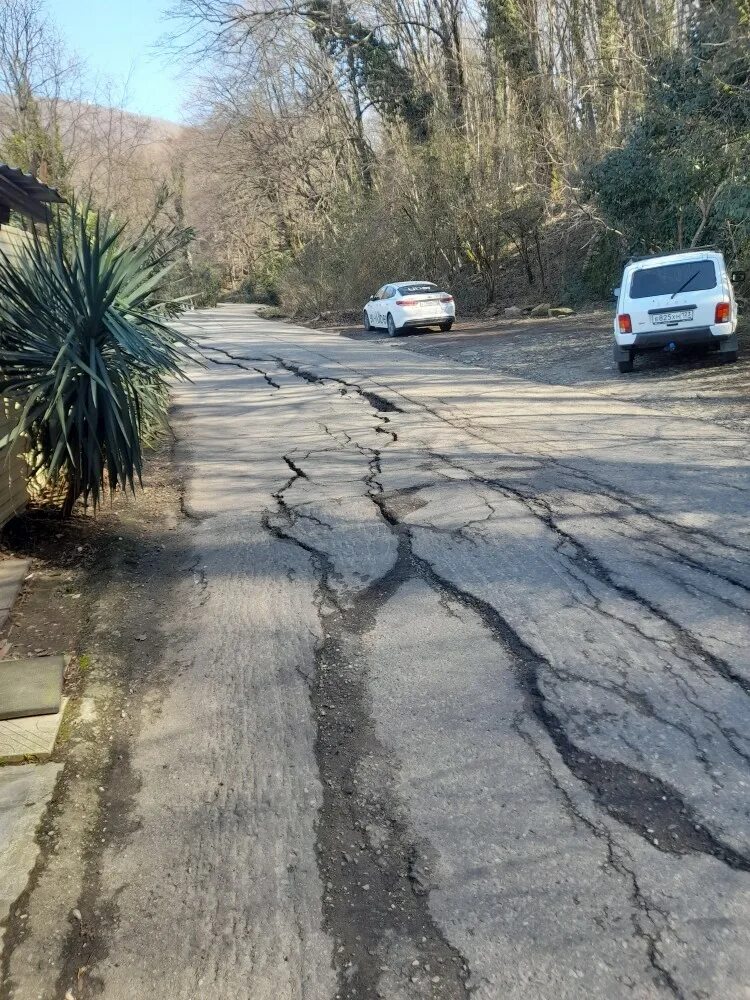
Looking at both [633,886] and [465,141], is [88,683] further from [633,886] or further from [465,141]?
[465,141]

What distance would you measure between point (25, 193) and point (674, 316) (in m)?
9.64

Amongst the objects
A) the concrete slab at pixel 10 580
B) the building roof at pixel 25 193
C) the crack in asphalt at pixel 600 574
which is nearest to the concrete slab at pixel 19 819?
the concrete slab at pixel 10 580

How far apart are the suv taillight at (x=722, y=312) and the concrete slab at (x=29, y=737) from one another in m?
11.5

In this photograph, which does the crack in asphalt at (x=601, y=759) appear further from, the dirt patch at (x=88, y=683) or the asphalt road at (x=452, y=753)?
the dirt patch at (x=88, y=683)

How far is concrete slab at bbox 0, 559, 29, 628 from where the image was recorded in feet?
18.5

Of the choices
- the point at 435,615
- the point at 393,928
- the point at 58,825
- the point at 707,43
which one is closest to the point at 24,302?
the point at 435,615

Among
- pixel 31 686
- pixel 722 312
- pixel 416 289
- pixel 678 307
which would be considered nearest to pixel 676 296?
pixel 678 307

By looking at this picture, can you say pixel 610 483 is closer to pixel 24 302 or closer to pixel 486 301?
pixel 24 302

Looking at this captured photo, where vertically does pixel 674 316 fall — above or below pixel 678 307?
below

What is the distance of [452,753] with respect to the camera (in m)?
3.61

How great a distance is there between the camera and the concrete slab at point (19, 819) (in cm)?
305

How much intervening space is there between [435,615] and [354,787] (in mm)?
1690

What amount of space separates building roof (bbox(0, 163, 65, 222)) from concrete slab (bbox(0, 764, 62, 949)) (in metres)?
4.02

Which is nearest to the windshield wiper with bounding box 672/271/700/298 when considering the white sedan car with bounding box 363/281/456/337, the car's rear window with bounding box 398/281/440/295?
the white sedan car with bounding box 363/281/456/337
